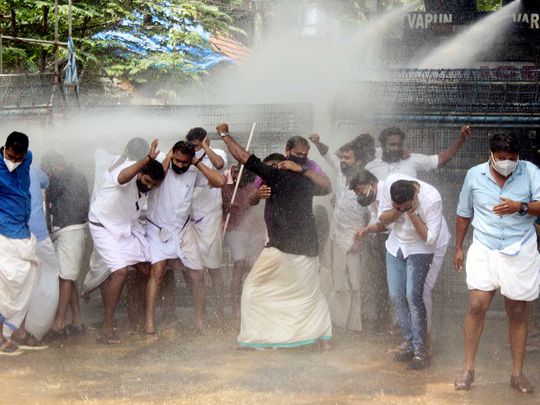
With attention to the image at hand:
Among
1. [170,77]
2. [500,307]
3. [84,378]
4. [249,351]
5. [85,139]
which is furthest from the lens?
[170,77]

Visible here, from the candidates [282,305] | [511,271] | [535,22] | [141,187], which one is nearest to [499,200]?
[511,271]

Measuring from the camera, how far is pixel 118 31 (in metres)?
20.8

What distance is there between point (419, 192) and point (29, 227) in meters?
3.47

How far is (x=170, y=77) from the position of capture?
20.9m

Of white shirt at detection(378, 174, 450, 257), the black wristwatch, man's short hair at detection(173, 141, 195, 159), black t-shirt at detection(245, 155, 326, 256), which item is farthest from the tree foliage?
the black wristwatch

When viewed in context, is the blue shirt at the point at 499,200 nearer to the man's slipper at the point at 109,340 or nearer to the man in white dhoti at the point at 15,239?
the man's slipper at the point at 109,340

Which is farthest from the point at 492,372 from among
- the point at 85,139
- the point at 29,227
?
the point at 85,139

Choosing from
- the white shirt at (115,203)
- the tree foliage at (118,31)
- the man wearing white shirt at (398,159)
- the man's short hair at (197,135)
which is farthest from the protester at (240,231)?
the tree foliage at (118,31)

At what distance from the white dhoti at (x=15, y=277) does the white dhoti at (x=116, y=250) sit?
2.20 feet

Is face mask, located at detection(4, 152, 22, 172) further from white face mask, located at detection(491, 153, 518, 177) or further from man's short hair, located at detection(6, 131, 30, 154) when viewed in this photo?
white face mask, located at detection(491, 153, 518, 177)

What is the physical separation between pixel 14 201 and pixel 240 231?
236cm

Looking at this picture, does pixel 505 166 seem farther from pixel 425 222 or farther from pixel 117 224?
pixel 117 224

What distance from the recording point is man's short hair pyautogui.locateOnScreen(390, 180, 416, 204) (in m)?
6.93

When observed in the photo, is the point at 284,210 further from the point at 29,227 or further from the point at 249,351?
the point at 29,227
